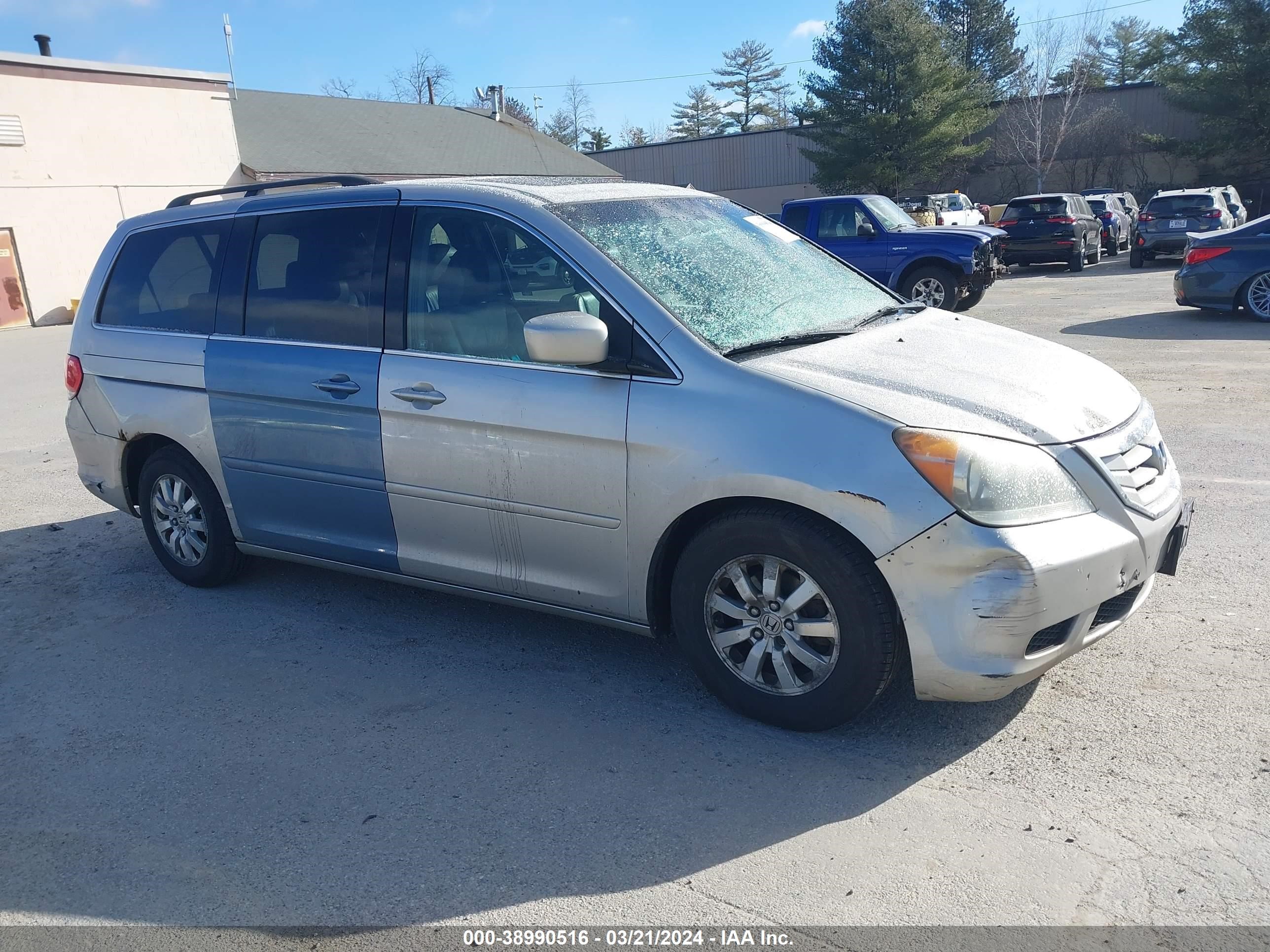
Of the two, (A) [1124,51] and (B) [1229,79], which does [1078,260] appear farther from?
(A) [1124,51]

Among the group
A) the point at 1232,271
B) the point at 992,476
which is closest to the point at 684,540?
the point at 992,476

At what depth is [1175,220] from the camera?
2225 cm

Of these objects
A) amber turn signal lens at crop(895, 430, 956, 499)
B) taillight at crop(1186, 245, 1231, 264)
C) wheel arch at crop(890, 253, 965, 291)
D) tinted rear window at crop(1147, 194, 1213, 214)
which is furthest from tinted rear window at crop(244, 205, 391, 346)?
tinted rear window at crop(1147, 194, 1213, 214)

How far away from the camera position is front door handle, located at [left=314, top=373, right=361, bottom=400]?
434cm

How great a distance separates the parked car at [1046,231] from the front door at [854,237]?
8168 mm

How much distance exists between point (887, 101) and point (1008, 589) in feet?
147

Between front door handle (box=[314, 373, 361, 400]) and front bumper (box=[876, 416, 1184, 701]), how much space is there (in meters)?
2.33

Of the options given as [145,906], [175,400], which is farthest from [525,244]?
[145,906]

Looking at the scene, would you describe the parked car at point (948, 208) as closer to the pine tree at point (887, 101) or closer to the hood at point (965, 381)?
the pine tree at point (887, 101)

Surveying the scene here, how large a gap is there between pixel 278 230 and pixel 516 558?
80.8 inches

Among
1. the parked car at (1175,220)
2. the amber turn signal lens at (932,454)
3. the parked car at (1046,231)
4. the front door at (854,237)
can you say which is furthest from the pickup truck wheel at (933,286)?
the amber turn signal lens at (932,454)

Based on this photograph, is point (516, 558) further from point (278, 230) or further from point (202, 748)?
point (278, 230)

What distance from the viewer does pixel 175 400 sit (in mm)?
5062

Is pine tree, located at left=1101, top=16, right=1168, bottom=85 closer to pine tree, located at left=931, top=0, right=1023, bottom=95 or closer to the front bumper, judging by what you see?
pine tree, located at left=931, top=0, right=1023, bottom=95
